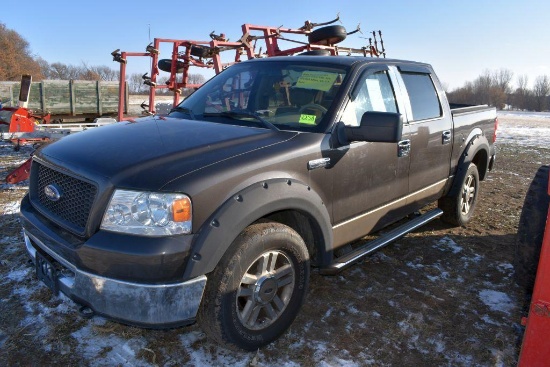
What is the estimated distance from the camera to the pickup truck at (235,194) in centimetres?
213

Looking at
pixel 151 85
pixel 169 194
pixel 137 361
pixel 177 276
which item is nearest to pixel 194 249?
pixel 177 276

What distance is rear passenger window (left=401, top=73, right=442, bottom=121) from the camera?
3.91 metres

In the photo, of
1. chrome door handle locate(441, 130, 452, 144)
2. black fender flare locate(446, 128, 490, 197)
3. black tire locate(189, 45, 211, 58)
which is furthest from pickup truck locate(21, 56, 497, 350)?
black tire locate(189, 45, 211, 58)

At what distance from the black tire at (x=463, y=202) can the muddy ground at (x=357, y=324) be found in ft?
1.90

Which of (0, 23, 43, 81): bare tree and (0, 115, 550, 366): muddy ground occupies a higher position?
(0, 23, 43, 81): bare tree

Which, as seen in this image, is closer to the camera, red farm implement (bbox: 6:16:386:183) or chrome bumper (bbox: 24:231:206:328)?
chrome bumper (bbox: 24:231:206:328)

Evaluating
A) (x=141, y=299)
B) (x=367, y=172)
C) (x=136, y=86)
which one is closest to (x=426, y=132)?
(x=367, y=172)

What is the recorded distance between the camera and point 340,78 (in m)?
3.24

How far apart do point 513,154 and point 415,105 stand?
8904 mm

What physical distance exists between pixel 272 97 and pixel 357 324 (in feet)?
6.04

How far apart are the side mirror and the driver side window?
0.22 m

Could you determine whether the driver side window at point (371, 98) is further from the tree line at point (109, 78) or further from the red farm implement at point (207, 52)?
the tree line at point (109, 78)

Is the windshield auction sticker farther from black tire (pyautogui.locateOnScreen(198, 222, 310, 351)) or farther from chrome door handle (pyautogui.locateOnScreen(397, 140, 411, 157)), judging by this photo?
black tire (pyautogui.locateOnScreen(198, 222, 310, 351))

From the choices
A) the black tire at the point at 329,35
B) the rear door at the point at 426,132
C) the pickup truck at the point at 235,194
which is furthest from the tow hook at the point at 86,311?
the black tire at the point at 329,35
